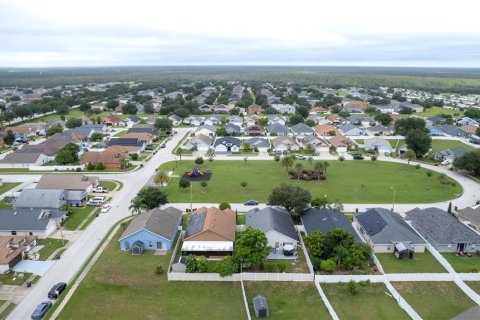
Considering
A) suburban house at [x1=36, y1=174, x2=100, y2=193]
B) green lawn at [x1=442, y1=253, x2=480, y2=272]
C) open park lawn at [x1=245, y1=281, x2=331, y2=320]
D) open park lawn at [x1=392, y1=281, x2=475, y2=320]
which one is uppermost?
suburban house at [x1=36, y1=174, x2=100, y2=193]

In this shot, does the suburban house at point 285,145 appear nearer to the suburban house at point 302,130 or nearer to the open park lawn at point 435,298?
the suburban house at point 302,130

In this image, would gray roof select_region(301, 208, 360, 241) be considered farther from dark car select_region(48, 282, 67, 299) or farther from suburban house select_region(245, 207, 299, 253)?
dark car select_region(48, 282, 67, 299)

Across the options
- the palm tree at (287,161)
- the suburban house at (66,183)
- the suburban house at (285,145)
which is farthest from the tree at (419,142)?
the suburban house at (66,183)

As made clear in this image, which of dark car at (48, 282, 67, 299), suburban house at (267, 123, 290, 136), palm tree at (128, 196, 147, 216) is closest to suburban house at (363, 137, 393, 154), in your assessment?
suburban house at (267, 123, 290, 136)

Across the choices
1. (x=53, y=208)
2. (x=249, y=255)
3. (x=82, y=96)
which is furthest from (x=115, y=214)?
(x=82, y=96)

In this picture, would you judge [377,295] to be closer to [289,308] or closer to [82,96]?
[289,308]

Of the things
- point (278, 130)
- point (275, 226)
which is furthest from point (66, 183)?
point (278, 130)
